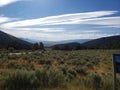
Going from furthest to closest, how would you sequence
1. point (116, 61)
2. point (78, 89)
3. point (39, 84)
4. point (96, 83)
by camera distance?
point (96, 83)
point (39, 84)
point (78, 89)
point (116, 61)

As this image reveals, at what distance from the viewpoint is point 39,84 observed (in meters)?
12.1

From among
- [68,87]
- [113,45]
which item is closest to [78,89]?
[68,87]

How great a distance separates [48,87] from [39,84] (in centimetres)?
45

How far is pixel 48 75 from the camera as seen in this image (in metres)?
12.9

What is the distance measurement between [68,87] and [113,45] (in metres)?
123

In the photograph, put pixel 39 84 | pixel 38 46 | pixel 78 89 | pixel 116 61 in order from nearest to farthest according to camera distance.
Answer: pixel 116 61 → pixel 78 89 → pixel 39 84 → pixel 38 46

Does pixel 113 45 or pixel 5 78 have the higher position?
pixel 113 45

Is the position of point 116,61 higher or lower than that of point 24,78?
higher

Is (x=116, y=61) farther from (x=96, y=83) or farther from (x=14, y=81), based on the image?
(x=14, y=81)

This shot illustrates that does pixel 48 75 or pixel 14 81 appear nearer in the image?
pixel 14 81

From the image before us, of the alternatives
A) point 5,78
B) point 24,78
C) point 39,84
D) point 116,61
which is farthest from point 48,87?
point 116,61

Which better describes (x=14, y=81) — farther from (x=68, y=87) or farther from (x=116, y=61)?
(x=116, y=61)

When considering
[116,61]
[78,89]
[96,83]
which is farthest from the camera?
[96,83]

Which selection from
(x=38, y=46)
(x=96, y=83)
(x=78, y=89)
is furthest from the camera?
(x=38, y=46)
